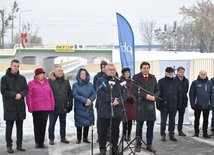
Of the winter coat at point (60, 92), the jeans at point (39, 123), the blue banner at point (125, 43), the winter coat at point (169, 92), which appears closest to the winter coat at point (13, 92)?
the jeans at point (39, 123)

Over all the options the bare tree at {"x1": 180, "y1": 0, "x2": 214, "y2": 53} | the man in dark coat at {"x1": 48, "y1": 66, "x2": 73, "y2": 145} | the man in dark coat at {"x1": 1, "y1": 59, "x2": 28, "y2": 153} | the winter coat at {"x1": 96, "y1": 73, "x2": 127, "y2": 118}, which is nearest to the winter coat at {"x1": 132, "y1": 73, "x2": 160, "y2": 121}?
the winter coat at {"x1": 96, "y1": 73, "x2": 127, "y2": 118}

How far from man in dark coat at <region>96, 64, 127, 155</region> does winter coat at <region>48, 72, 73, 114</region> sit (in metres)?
1.68

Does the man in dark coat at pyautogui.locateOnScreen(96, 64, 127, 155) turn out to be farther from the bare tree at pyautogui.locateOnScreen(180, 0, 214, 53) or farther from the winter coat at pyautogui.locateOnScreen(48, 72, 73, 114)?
the bare tree at pyautogui.locateOnScreen(180, 0, 214, 53)

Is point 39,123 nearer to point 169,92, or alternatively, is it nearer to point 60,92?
point 60,92

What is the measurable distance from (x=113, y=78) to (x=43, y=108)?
2.07m

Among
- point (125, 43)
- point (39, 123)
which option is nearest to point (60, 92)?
point (39, 123)

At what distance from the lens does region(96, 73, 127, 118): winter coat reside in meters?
5.61

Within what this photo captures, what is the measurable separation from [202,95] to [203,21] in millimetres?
30729

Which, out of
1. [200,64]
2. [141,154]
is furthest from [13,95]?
[200,64]

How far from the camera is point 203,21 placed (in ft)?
121

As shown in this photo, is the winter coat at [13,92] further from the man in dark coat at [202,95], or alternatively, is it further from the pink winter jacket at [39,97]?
the man in dark coat at [202,95]

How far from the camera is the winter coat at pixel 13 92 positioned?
21.6 feet

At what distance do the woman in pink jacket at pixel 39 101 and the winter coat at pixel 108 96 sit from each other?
5.38ft

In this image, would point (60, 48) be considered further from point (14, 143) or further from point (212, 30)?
point (14, 143)
